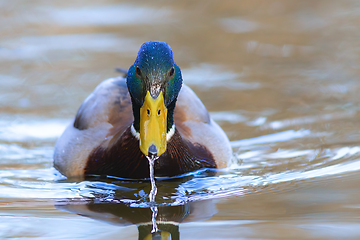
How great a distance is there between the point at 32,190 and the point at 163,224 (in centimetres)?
144

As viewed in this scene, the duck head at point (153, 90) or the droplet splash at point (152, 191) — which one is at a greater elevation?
the duck head at point (153, 90)

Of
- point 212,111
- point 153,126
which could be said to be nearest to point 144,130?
point 153,126

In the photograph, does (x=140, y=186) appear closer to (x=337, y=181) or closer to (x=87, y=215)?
(x=87, y=215)

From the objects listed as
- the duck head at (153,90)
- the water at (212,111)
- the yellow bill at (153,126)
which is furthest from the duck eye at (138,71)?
the water at (212,111)

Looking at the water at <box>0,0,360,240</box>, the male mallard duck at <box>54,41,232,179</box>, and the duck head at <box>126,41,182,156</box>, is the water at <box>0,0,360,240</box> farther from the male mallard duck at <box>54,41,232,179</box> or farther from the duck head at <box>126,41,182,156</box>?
the duck head at <box>126,41,182,156</box>

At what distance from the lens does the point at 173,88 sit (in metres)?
4.21

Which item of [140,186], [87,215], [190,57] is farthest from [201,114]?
[190,57]

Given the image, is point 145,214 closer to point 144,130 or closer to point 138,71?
point 144,130

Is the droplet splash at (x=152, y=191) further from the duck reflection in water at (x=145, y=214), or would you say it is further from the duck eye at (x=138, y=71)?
the duck eye at (x=138, y=71)

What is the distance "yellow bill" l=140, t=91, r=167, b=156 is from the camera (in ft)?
12.5

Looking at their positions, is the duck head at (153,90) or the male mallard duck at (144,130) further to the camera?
the male mallard duck at (144,130)

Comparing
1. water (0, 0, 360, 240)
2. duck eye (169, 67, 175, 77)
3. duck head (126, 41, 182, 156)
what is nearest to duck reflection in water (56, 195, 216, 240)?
water (0, 0, 360, 240)

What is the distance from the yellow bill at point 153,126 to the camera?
3.82 meters

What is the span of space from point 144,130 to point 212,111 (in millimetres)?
2936
